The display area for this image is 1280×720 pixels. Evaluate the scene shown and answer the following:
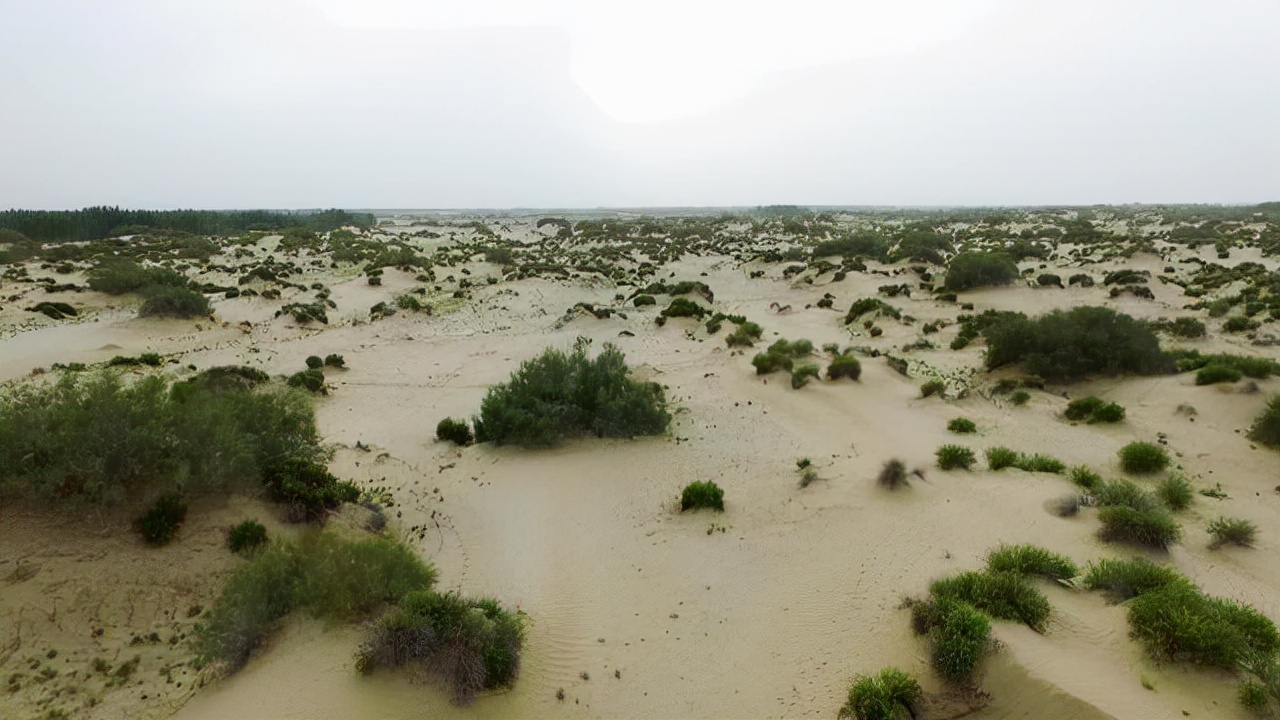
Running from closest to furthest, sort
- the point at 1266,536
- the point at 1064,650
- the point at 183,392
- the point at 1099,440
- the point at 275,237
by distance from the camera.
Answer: the point at 1064,650, the point at 1266,536, the point at 183,392, the point at 1099,440, the point at 275,237

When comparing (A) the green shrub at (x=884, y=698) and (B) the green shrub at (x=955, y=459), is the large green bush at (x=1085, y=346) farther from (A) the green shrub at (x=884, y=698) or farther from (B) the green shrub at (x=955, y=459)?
(A) the green shrub at (x=884, y=698)

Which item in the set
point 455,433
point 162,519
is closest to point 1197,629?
point 162,519

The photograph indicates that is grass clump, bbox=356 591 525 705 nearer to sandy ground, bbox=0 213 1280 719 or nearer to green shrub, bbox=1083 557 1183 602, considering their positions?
sandy ground, bbox=0 213 1280 719

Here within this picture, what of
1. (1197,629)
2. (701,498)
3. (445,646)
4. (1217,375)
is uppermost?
(1217,375)

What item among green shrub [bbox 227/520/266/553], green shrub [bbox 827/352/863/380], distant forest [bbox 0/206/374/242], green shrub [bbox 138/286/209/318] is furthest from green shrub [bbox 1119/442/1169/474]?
distant forest [bbox 0/206/374/242]

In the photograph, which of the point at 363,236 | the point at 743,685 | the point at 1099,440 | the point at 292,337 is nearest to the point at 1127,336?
the point at 1099,440

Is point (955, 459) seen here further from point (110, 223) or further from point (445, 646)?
point (110, 223)

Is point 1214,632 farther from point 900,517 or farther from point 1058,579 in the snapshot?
point 900,517

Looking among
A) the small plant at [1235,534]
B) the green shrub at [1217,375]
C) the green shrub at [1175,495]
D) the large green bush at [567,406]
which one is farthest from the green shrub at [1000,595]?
the green shrub at [1217,375]
